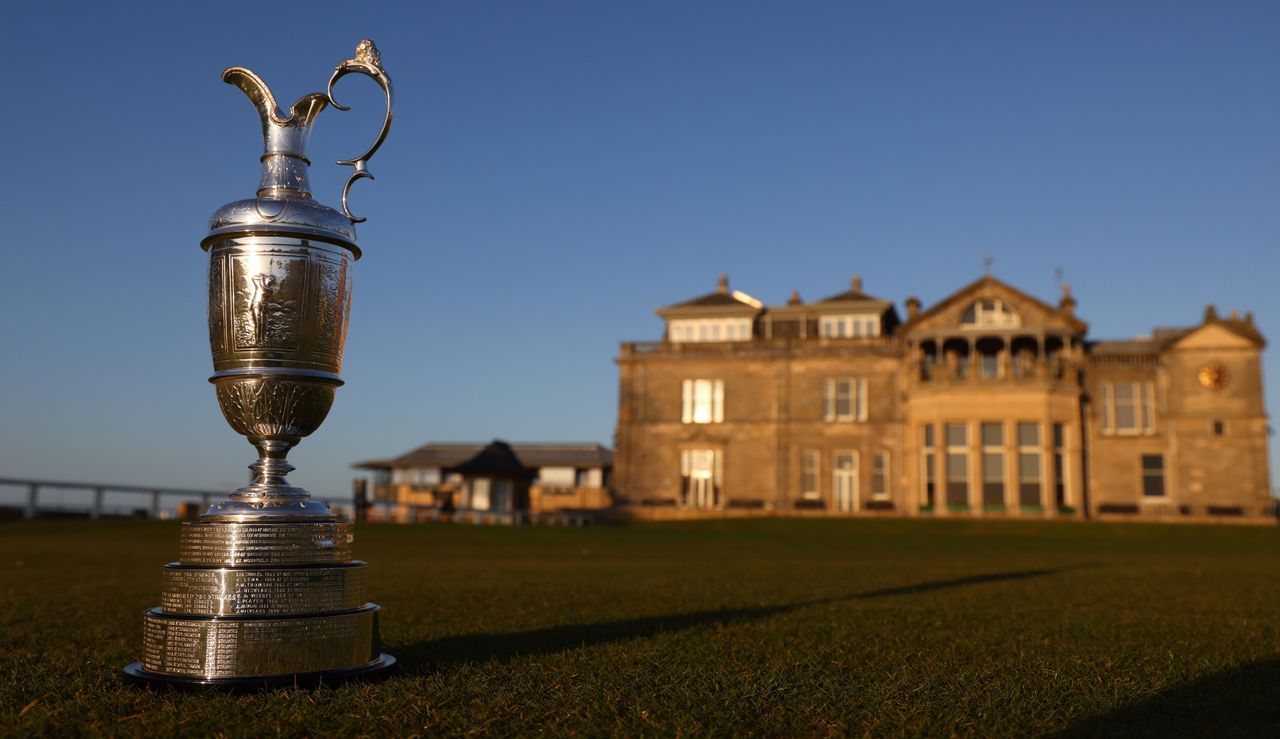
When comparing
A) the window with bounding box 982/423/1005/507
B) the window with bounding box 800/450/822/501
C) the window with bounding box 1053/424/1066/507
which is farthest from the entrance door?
the window with bounding box 1053/424/1066/507

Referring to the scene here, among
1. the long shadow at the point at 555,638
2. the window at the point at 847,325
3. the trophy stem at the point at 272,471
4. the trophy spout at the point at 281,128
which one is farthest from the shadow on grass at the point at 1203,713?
the window at the point at 847,325

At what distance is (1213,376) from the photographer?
45.0 m

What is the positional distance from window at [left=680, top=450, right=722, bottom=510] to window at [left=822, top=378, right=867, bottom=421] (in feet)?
19.0

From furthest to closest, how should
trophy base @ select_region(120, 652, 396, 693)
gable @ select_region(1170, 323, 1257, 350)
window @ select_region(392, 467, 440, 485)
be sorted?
window @ select_region(392, 467, 440, 485) < gable @ select_region(1170, 323, 1257, 350) < trophy base @ select_region(120, 652, 396, 693)

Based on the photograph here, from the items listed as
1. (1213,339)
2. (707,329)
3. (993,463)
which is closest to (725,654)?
(993,463)

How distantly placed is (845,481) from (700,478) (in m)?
6.91

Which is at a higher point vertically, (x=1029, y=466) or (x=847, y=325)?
(x=847, y=325)

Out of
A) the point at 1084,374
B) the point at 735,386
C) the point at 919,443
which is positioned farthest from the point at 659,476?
the point at 1084,374

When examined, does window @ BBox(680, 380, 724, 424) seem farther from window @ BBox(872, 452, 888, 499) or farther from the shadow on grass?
the shadow on grass

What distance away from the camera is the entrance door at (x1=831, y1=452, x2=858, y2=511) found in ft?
159

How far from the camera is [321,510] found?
6199mm

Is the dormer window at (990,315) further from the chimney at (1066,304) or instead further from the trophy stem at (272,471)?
the trophy stem at (272,471)

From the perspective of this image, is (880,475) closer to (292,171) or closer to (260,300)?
(292,171)

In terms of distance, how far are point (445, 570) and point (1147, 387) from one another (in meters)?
38.8
